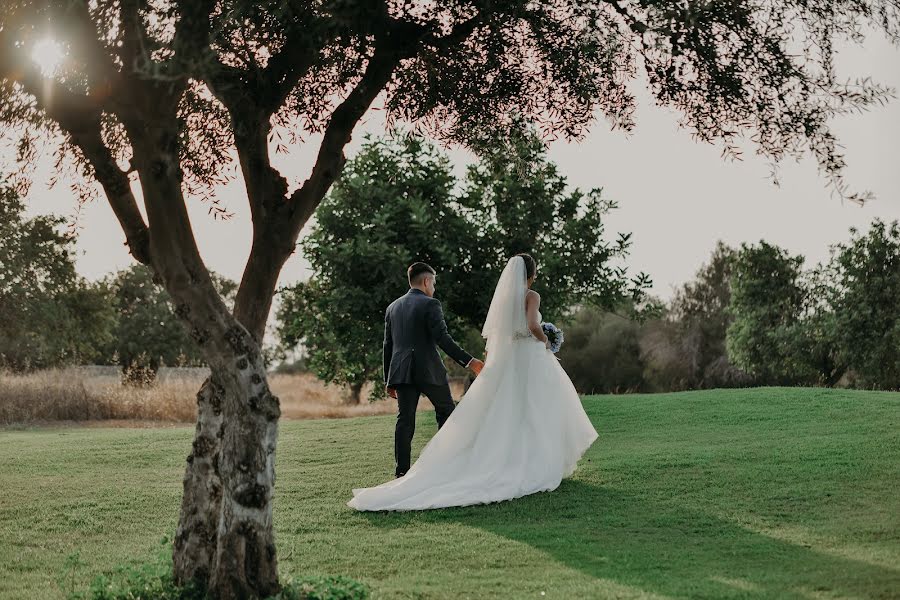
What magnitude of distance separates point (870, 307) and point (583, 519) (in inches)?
1198

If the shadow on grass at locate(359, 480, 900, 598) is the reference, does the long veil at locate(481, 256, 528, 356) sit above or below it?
above

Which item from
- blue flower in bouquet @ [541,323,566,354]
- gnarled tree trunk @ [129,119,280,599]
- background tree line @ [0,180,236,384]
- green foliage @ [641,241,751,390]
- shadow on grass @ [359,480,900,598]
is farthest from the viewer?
green foliage @ [641,241,751,390]

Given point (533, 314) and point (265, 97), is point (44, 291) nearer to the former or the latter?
point (533, 314)

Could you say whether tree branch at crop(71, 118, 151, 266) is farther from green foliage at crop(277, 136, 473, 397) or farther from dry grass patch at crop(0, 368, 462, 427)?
dry grass patch at crop(0, 368, 462, 427)

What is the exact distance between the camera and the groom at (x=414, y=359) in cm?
1067

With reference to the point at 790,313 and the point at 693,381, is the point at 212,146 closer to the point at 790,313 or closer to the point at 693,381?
the point at 790,313

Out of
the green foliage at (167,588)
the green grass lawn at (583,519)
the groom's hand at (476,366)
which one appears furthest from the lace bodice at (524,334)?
the green foliage at (167,588)

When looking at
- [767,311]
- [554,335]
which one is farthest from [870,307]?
[554,335]

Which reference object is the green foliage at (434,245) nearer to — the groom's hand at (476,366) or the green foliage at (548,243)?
the green foliage at (548,243)

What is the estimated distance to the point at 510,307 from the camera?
10828 mm

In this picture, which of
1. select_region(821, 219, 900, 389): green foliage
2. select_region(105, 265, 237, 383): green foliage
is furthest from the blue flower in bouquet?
select_region(105, 265, 237, 383): green foliage

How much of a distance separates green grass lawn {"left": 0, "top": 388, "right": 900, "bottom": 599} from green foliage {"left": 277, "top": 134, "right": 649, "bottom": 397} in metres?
5.48

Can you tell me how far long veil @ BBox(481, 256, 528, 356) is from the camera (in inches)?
426

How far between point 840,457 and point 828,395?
6530mm
